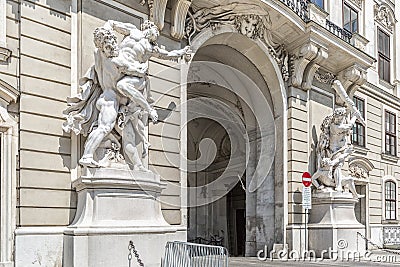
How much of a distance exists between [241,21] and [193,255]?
7668 millimetres

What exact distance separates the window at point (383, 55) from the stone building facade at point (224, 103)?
0.10m

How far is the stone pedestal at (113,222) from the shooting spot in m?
9.31

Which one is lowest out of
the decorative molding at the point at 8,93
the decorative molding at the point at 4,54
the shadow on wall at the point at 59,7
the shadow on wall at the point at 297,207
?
the shadow on wall at the point at 297,207

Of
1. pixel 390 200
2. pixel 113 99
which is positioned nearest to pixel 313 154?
pixel 390 200

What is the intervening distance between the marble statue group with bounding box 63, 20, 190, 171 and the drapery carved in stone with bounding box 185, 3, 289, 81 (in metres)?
3.32

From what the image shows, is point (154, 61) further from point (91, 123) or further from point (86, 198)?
point (86, 198)

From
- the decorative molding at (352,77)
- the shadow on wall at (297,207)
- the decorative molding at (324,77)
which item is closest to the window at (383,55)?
the decorative molding at (352,77)

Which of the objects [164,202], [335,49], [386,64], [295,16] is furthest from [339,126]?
[386,64]

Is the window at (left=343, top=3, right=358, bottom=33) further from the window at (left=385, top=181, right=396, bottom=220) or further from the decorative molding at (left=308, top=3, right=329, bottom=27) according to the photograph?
the window at (left=385, top=181, right=396, bottom=220)

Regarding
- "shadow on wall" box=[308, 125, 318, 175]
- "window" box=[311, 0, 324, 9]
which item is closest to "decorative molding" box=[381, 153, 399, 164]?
"shadow on wall" box=[308, 125, 318, 175]

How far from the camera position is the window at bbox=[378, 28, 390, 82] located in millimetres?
23516

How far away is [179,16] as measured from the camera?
12750 mm

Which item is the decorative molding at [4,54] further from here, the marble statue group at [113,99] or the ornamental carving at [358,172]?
the ornamental carving at [358,172]

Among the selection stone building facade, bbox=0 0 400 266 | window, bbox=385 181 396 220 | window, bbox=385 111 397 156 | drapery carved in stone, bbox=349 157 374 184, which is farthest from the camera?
window, bbox=385 111 397 156
